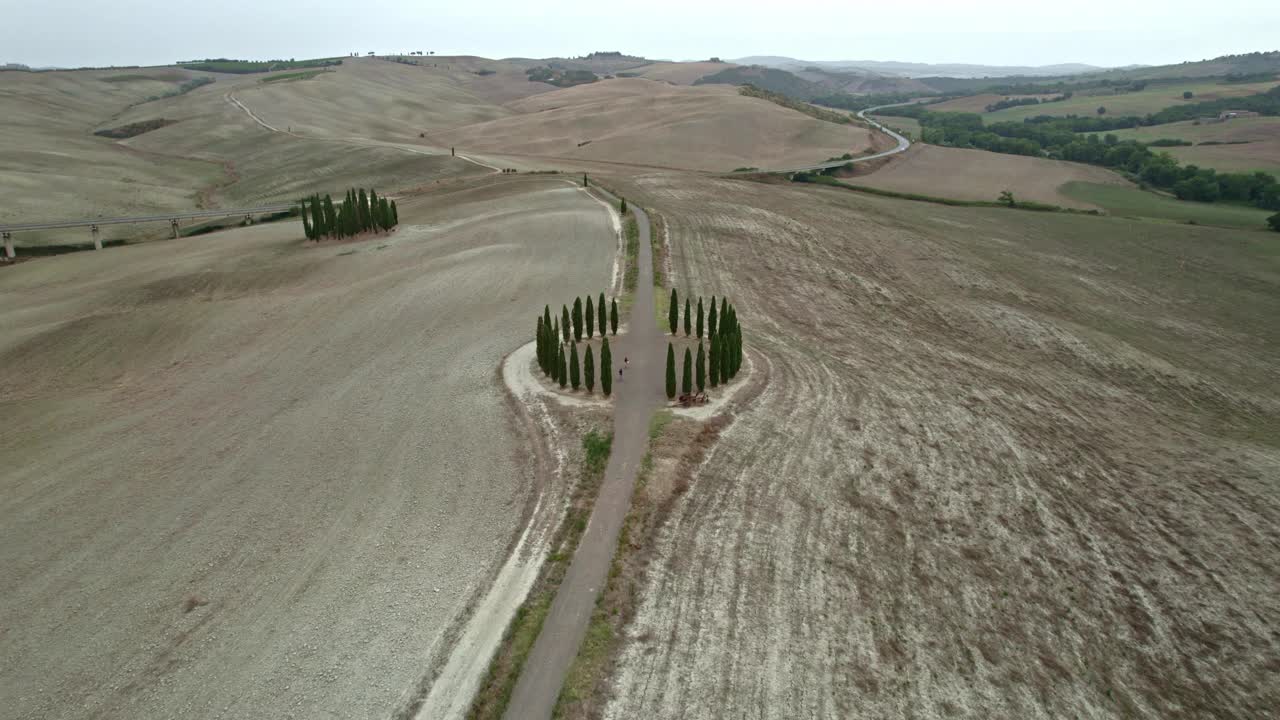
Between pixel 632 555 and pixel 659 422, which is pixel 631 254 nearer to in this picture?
pixel 659 422

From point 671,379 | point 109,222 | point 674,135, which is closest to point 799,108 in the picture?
point 674,135

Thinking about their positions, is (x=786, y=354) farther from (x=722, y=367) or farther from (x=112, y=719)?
(x=112, y=719)

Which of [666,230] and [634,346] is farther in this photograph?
[666,230]

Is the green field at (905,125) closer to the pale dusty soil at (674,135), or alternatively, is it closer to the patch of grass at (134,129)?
the pale dusty soil at (674,135)

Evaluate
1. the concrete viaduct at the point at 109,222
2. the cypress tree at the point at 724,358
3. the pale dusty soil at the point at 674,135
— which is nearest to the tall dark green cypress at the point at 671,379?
the cypress tree at the point at 724,358

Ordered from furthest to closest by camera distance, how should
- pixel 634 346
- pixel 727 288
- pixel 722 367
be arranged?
1. pixel 727 288
2. pixel 634 346
3. pixel 722 367

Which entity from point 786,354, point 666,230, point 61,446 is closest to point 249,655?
point 61,446
